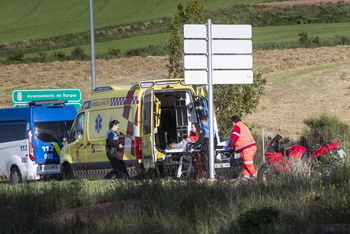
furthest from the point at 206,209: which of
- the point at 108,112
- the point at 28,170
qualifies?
the point at 28,170

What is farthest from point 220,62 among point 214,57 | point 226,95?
point 226,95

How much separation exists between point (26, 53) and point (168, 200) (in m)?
54.9

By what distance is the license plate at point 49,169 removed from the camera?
23.8 m

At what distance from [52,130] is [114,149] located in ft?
15.2

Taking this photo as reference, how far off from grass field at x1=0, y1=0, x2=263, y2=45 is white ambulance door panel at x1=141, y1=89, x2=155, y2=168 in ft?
167

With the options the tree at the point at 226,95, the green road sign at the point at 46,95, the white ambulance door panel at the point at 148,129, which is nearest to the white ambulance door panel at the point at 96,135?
the white ambulance door panel at the point at 148,129

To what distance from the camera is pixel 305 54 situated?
2203 inches

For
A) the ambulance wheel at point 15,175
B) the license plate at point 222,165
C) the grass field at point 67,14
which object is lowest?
the ambulance wheel at point 15,175

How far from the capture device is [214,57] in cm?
1800

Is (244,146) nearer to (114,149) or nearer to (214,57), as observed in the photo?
(214,57)

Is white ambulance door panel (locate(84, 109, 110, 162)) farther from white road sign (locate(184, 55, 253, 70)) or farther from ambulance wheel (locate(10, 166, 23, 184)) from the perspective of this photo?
white road sign (locate(184, 55, 253, 70))

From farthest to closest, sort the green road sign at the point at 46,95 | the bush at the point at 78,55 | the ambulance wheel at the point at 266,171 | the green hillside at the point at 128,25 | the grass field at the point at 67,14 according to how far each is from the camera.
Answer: the grass field at the point at 67,14, the green hillside at the point at 128,25, the bush at the point at 78,55, the green road sign at the point at 46,95, the ambulance wheel at the point at 266,171

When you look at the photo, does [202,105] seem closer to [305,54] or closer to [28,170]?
[28,170]

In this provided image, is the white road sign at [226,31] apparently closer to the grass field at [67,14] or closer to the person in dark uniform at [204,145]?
the person in dark uniform at [204,145]
